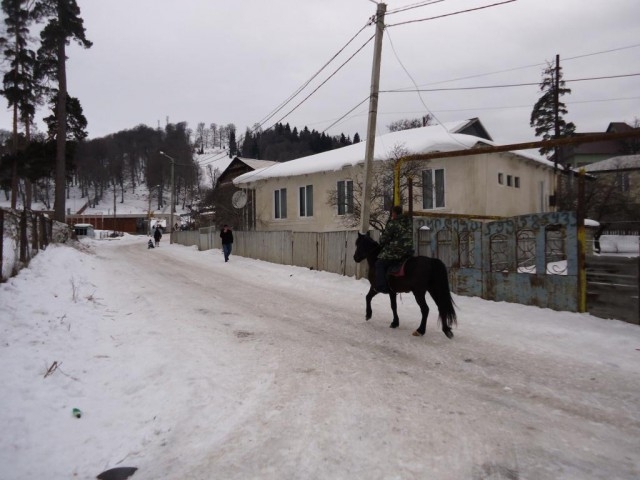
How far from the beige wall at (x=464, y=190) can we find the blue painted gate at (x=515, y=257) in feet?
22.2

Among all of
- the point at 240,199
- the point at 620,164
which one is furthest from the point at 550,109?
the point at 240,199

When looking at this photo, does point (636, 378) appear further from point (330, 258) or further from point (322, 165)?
point (322, 165)

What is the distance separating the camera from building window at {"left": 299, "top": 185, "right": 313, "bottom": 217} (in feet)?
71.1

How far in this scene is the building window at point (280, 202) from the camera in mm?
23516

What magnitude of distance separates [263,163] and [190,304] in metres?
34.4

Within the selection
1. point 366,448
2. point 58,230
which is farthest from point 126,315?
point 58,230

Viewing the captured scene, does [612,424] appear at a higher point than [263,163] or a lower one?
lower

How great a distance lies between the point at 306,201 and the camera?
21.9 m

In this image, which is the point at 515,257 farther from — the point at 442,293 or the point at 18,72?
the point at 18,72

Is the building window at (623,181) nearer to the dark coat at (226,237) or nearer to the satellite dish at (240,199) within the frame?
the dark coat at (226,237)

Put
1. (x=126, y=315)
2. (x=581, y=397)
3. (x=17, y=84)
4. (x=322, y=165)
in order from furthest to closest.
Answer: (x=17, y=84) → (x=322, y=165) → (x=126, y=315) → (x=581, y=397)

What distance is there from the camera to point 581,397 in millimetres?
3895

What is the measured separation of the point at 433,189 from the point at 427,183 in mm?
386

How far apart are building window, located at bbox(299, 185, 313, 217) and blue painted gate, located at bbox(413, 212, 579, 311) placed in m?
12.3
